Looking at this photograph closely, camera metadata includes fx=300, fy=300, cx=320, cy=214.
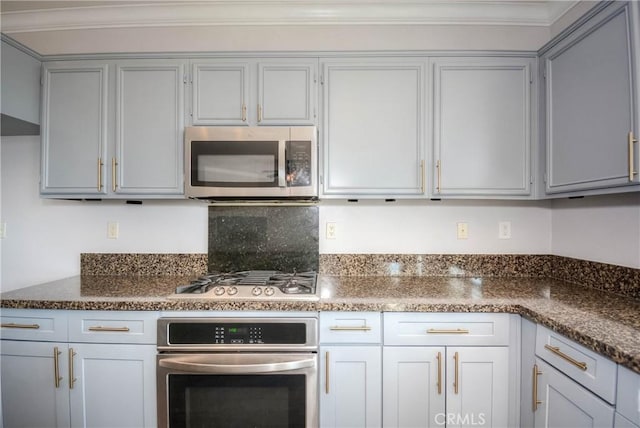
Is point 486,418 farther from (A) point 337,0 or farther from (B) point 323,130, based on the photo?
(A) point 337,0

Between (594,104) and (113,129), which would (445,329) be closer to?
(594,104)

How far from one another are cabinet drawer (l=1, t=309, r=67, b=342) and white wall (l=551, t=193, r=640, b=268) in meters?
2.69

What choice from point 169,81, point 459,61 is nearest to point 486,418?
point 459,61

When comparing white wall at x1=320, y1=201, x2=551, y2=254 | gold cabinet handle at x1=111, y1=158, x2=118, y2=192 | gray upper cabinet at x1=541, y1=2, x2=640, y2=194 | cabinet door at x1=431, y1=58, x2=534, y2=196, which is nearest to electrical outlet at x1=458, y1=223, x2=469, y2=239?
white wall at x1=320, y1=201, x2=551, y2=254

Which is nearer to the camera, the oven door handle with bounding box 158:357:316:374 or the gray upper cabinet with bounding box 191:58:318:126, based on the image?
the oven door handle with bounding box 158:357:316:374

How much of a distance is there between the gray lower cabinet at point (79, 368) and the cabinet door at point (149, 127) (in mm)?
723

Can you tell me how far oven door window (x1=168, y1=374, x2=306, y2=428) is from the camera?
4.35 feet

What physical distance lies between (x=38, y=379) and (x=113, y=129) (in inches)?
50.8

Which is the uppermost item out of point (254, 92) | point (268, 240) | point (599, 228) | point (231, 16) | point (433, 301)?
point (231, 16)

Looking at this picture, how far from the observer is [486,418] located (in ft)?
4.42

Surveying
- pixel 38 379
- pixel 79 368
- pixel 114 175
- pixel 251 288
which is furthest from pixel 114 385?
pixel 114 175

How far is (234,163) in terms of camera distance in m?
1.59

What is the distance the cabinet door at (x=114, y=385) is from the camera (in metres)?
1.37

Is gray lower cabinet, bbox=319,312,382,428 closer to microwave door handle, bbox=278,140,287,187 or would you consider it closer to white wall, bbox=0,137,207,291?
microwave door handle, bbox=278,140,287,187
